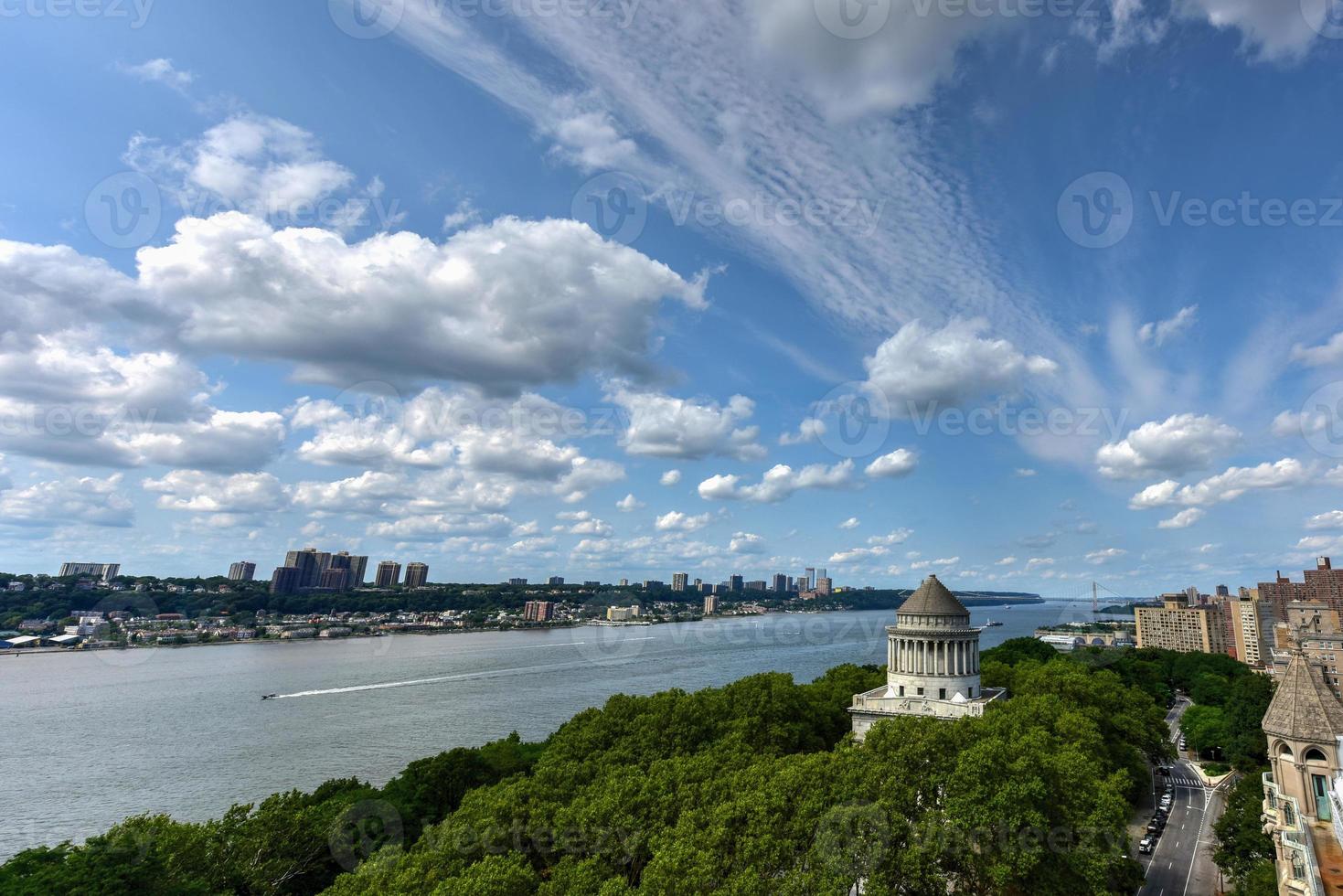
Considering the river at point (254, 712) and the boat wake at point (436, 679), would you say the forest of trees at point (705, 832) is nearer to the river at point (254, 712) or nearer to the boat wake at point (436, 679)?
the river at point (254, 712)

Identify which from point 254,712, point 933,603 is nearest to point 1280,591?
point 933,603

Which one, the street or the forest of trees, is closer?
the forest of trees

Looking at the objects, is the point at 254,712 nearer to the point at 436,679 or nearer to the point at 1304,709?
the point at 436,679

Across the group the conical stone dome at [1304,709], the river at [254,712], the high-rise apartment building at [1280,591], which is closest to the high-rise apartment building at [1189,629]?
the high-rise apartment building at [1280,591]

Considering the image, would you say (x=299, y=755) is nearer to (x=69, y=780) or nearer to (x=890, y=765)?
(x=69, y=780)

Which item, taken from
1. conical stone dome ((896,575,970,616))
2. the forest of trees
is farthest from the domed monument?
the forest of trees

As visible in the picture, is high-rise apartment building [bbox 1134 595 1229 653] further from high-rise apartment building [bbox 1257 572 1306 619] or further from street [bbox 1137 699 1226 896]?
street [bbox 1137 699 1226 896]
